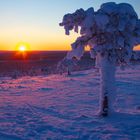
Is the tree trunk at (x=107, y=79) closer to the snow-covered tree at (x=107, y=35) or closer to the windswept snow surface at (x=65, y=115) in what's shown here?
the snow-covered tree at (x=107, y=35)

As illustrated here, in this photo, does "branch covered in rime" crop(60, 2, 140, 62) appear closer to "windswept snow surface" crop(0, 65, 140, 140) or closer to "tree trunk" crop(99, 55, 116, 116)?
"tree trunk" crop(99, 55, 116, 116)

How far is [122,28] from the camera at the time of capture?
11.5 m

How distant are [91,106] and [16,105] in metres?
3.06

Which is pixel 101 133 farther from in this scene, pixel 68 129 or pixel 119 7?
pixel 119 7

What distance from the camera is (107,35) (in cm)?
1187

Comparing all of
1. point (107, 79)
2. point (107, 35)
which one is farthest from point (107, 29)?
point (107, 79)

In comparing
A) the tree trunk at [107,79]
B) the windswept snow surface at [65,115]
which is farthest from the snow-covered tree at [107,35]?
the windswept snow surface at [65,115]

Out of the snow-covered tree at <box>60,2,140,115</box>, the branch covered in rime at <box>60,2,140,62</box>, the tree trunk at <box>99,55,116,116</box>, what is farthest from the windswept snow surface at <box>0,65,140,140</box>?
the branch covered in rime at <box>60,2,140,62</box>

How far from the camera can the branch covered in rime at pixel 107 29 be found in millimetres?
11539

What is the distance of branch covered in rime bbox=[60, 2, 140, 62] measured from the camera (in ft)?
37.9

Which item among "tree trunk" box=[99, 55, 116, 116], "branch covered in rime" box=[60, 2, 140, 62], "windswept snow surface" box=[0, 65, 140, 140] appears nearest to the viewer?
"windswept snow surface" box=[0, 65, 140, 140]

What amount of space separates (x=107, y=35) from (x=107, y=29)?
0.35 metres

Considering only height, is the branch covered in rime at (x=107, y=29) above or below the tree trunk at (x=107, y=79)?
above

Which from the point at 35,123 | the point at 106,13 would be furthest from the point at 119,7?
the point at 35,123
